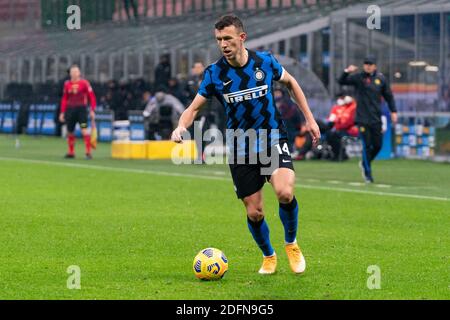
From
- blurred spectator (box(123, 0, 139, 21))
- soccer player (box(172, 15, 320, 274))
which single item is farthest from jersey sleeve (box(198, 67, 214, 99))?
blurred spectator (box(123, 0, 139, 21))

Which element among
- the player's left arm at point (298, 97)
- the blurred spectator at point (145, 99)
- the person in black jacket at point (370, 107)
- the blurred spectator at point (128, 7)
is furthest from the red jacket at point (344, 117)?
the blurred spectator at point (128, 7)

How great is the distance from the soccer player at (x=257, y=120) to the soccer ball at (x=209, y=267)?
577 millimetres

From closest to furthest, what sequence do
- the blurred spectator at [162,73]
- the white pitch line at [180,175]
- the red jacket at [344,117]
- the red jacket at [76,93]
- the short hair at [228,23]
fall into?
the short hair at [228,23] → the white pitch line at [180,175] → the red jacket at [344,117] → the red jacket at [76,93] → the blurred spectator at [162,73]

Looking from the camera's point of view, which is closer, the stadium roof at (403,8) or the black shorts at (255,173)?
the black shorts at (255,173)

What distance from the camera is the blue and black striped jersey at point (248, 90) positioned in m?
A: 12.4

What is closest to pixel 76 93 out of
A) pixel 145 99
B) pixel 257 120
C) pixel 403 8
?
pixel 145 99

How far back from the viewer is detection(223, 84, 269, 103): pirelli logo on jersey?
12.4 m

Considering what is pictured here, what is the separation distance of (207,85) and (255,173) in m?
0.91

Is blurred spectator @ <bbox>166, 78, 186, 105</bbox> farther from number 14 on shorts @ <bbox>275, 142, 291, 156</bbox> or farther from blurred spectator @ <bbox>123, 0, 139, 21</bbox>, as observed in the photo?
number 14 on shorts @ <bbox>275, 142, 291, 156</bbox>

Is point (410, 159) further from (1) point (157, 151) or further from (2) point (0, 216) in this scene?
(2) point (0, 216)

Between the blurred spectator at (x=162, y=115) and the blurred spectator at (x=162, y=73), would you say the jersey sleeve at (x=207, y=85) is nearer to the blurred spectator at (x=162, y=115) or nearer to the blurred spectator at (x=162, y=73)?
the blurred spectator at (x=162, y=115)

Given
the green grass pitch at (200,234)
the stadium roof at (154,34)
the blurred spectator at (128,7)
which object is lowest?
the green grass pitch at (200,234)

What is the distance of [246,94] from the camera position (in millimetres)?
12367

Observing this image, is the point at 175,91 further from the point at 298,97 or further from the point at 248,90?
the point at 248,90
